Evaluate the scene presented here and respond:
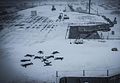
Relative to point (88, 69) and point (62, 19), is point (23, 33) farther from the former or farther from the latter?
point (88, 69)

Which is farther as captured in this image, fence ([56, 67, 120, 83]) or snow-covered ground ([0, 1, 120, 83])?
snow-covered ground ([0, 1, 120, 83])

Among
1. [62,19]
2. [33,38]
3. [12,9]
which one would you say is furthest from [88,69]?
[12,9]

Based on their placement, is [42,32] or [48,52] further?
[42,32]

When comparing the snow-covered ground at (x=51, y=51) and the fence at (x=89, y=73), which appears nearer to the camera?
the fence at (x=89, y=73)

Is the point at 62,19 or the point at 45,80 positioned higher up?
the point at 62,19

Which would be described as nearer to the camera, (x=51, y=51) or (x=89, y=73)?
(x=89, y=73)

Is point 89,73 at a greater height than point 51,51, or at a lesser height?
lesser

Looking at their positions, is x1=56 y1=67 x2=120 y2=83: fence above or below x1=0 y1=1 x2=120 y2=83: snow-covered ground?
below

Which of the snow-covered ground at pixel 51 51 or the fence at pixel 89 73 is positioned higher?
the snow-covered ground at pixel 51 51
